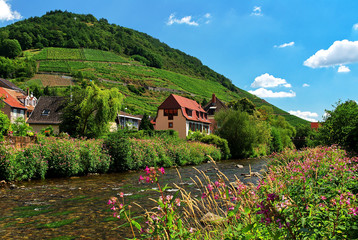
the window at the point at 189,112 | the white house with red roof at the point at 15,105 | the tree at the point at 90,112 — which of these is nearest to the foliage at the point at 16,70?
the white house with red roof at the point at 15,105

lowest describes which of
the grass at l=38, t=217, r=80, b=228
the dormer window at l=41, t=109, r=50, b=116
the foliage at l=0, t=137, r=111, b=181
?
the grass at l=38, t=217, r=80, b=228

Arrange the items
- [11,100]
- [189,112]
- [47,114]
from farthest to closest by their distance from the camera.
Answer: [189,112]
[11,100]
[47,114]

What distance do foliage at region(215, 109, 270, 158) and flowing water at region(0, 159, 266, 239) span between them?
29.1m

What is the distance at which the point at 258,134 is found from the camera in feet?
151

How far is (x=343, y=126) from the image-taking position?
1922 centimetres

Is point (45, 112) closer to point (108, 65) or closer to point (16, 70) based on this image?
point (16, 70)

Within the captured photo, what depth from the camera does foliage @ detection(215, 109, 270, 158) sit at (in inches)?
1722

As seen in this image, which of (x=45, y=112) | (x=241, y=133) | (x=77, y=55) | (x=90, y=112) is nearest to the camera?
(x=90, y=112)

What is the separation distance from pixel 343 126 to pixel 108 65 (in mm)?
124851

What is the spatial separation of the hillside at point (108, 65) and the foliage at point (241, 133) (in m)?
39.6

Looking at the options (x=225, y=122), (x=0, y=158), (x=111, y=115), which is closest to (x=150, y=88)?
(x=225, y=122)

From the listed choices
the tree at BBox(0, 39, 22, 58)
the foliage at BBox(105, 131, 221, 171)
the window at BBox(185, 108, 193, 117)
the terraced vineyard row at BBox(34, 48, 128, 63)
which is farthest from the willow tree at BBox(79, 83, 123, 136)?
the tree at BBox(0, 39, 22, 58)

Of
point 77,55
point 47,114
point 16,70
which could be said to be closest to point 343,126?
point 47,114

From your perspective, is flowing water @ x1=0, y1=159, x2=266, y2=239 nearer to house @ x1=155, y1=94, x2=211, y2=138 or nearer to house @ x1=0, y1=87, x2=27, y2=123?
house @ x1=155, y1=94, x2=211, y2=138
